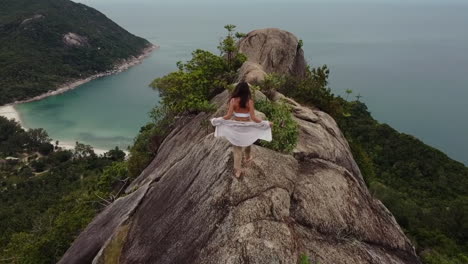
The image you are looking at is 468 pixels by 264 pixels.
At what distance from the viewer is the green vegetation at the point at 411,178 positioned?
57.9ft

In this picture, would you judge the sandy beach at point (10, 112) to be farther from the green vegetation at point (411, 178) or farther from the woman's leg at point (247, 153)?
the woman's leg at point (247, 153)

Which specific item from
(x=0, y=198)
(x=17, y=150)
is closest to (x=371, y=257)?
(x=0, y=198)

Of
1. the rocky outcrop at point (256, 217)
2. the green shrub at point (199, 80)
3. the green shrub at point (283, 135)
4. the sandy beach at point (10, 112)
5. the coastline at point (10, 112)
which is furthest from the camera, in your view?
the sandy beach at point (10, 112)

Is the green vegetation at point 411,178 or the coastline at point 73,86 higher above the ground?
the green vegetation at point 411,178

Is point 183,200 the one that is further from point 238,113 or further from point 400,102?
point 400,102

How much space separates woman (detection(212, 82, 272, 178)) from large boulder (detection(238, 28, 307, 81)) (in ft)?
49.2

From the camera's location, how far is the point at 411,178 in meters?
39.6

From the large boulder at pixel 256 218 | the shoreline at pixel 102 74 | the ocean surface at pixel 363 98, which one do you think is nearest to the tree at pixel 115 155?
the ocean surface at pixel 363 98

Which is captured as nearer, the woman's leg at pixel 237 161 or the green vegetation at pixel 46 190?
the woman's leg at pixel 237 161

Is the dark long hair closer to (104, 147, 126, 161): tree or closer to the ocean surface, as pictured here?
(104, 147, 126, 161): tree

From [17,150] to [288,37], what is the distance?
213 feet

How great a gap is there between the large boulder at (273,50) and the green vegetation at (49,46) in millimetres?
89422

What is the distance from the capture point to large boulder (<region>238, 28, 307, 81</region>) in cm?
2216

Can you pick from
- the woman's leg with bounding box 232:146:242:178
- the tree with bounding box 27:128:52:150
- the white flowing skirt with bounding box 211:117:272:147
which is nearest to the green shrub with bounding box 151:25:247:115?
the white flowing skirt with bounding box 211:117:272:147
